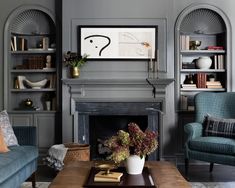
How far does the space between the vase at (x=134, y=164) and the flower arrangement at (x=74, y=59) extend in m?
2.64

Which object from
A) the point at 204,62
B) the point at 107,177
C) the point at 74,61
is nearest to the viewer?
the point at 107,177

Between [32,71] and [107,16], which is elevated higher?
[107,16]

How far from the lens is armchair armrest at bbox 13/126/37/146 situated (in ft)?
14.4

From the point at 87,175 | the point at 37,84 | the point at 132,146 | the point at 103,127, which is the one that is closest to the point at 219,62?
the point at 103,127

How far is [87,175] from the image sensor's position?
122 inches

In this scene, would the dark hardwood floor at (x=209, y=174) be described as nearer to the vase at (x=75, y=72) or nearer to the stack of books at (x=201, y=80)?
the stack of books at (x=201, y=80)

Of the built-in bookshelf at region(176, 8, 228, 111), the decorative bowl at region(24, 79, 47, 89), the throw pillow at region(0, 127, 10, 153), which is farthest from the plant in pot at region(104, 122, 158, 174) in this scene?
the decorative bowl at region(24, 79, 47, 89)

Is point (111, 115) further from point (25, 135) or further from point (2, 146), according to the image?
point (2, 146)

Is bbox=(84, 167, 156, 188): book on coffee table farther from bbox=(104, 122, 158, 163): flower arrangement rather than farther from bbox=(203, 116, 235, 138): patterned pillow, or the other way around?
bbox=(203, 116, 235, 138): patterned pillow

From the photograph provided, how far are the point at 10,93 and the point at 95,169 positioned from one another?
10.2 ft

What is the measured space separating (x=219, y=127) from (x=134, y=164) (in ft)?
7.11

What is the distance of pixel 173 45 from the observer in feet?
18.5

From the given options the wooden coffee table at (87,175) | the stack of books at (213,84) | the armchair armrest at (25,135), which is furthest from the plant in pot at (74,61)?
the wooden coffee table at (87,175)

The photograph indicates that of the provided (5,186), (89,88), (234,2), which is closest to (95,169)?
(5,186)
